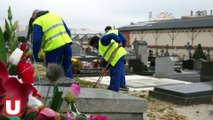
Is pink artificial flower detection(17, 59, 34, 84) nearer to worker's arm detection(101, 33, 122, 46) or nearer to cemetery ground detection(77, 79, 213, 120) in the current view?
cemetery ground detection(77, 79, 213, 120)

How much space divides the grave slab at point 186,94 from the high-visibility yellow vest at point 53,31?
2725mm

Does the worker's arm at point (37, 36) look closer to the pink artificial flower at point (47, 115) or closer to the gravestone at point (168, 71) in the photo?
the pink artificial flower at point (47, 115)

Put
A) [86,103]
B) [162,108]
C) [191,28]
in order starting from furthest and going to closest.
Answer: [191,28] → [162,108] → [86,103]

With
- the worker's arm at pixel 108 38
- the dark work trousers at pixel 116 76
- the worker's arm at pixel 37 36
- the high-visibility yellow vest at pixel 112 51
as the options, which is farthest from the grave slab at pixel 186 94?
the worker's arm at pixel 37 36

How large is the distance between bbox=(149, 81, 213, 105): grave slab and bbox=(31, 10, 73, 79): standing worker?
2.51m

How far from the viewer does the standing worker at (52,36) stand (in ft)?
18.4

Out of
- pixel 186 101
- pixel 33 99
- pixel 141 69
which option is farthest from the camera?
pixel 141 69

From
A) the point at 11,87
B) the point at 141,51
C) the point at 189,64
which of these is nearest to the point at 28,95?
the point at 11,87

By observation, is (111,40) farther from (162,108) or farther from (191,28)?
(191,28)

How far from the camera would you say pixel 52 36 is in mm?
5734

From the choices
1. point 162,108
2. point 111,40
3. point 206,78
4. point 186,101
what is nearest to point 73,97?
point 162,108

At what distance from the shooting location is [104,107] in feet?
12.6

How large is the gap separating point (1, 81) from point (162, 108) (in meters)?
6.24

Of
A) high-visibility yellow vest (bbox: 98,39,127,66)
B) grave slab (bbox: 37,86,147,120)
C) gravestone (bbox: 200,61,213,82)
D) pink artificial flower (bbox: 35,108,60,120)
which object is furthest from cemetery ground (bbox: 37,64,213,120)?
pink artificial flower (bbox: 35,108,60,120)
